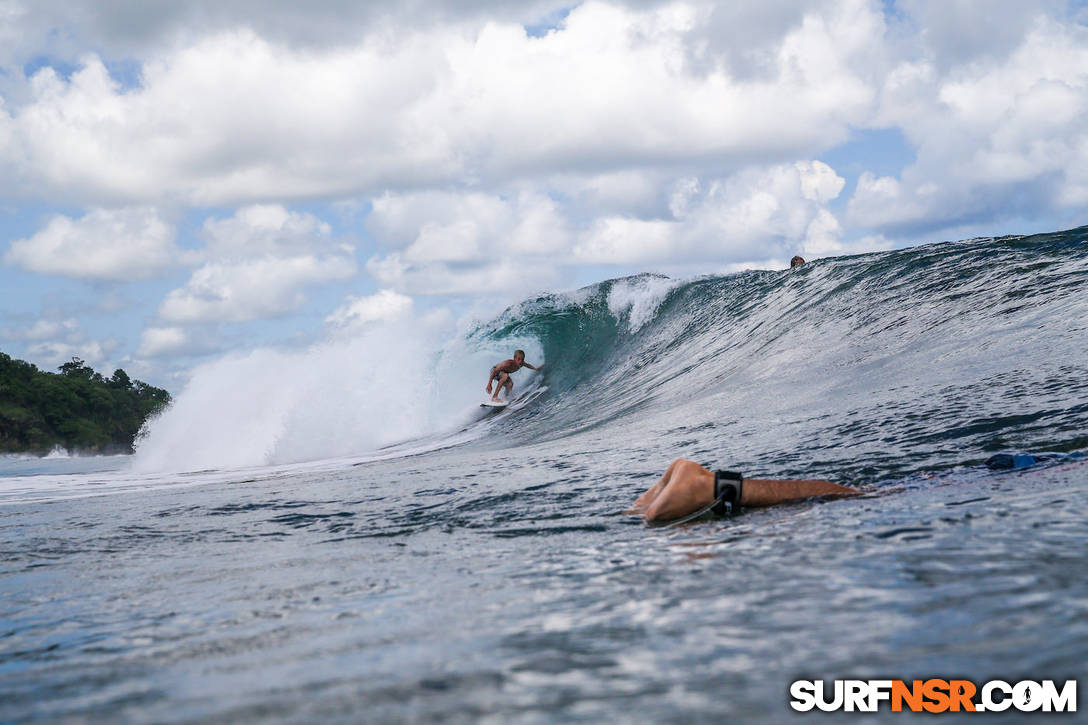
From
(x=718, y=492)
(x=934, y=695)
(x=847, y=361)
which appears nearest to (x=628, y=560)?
(x=718, y=492)

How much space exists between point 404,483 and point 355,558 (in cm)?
393

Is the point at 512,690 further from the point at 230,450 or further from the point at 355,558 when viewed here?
the point at 230,450

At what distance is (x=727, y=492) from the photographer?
5.19 meters

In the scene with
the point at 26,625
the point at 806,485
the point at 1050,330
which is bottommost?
the point at 26,625

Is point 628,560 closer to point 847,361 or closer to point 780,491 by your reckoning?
point 780,491

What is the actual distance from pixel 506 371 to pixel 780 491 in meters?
15.6

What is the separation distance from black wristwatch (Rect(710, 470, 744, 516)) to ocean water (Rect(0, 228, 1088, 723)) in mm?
97

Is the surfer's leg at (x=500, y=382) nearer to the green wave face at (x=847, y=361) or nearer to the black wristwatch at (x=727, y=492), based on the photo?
the green wave face at (x=847, y=361)

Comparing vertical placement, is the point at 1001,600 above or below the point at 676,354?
below

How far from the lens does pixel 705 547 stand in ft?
13.9

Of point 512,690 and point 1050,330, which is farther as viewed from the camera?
point 1050,330

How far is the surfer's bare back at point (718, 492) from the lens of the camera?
516cm

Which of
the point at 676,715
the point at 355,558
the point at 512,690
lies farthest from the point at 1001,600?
the point at 355,558

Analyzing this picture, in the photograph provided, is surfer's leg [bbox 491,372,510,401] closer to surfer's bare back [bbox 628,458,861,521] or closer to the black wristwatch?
surfer's bare back [bbox 628,458,861,521]
